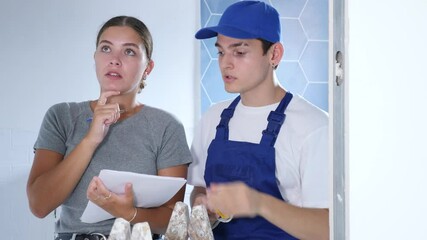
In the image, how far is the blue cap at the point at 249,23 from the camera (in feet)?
4.83

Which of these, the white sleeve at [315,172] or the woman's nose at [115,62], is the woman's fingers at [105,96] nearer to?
the woman's nose at [115,62]

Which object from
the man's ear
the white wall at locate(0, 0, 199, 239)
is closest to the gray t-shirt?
the man's ear

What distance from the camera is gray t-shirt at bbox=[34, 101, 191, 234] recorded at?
4.90 ft

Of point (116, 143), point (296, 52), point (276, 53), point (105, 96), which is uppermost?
point (296, 52)

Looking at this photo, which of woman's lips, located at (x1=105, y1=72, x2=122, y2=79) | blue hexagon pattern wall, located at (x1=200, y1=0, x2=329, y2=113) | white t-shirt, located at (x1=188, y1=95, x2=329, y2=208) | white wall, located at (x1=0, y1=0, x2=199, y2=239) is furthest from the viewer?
blue hexagon pattern wall, located at (x1=200, y1=0, x2=329, y2=113)

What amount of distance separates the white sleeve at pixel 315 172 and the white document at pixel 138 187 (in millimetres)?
271

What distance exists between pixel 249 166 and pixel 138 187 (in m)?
0.28

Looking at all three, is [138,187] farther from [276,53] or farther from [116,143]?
[276,53]

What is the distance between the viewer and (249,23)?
4.88 ft

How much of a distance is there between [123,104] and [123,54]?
0.14 meters

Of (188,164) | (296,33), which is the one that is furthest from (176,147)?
(296,33)

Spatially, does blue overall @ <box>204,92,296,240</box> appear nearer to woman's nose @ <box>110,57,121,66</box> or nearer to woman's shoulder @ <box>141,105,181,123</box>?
woman's shoulder @ <box>141,105,181,123</box>
